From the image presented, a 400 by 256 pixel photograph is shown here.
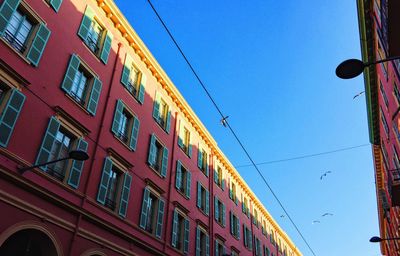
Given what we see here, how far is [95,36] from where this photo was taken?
16219 mm

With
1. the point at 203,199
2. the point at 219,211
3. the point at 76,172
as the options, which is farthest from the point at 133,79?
the point at 219,211

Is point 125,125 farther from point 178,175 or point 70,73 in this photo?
point 178,175

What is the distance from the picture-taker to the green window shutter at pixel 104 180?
45.1 feet

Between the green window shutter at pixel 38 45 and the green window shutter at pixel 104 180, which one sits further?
the green window shutter at pixel 104 180

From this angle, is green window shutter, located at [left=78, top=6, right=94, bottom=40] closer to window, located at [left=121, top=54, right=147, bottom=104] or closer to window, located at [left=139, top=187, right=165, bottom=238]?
window, located at [left=121, top=54, right=147, bottom=104]

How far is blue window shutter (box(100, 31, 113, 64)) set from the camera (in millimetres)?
16047

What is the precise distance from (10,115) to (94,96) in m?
4.34

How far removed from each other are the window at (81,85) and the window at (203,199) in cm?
1015

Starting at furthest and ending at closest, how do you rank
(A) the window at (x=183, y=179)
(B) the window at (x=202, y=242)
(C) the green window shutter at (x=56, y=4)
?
1. (B) the window at (x=202, y=242)
2. (A) the window at (x=183, y=179)
3. (C) the green window shutter at (x=56, y=4)

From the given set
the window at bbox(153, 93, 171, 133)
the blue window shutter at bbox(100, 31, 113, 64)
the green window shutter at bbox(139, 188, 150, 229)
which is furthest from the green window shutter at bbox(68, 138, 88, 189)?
the window at bbox(153, 93, 171, 133)

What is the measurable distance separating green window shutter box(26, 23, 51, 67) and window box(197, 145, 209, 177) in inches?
528

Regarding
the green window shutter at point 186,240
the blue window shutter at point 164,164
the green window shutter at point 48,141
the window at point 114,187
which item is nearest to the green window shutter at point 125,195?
the window at point 114,187

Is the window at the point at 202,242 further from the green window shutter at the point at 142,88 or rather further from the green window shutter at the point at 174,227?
the green window shutter at the point at 142,88

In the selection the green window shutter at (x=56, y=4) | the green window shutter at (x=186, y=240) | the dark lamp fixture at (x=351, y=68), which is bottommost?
the dark lamp fixture at (x=351, y=68)
